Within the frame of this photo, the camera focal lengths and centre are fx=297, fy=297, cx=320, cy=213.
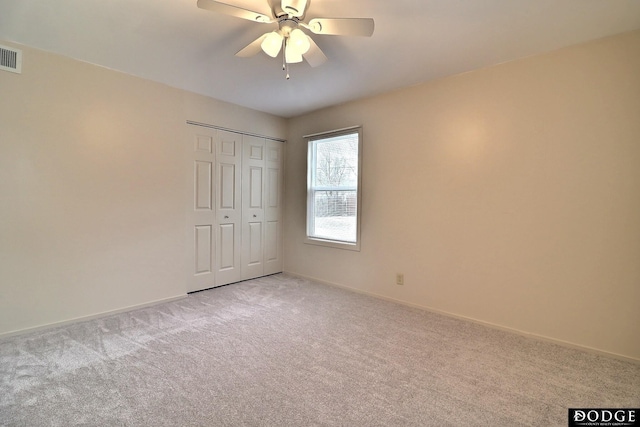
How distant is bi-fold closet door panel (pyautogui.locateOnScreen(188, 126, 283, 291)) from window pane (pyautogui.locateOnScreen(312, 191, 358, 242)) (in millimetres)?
719

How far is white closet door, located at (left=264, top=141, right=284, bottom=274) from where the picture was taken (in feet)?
14.5

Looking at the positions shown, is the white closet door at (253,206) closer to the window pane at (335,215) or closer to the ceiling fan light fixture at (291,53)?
the window pane at (335,215)

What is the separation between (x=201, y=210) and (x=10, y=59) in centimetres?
202

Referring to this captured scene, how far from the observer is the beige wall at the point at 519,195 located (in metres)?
2.18

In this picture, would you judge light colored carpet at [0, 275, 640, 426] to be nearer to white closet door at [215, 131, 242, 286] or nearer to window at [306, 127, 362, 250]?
white closet door at [215, 131, 242, 286]

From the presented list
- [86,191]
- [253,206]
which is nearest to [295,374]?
[86,191]

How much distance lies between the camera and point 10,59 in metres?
2.36

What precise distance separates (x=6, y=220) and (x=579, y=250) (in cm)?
454

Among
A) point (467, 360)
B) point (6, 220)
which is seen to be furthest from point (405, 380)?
point (6, 220)

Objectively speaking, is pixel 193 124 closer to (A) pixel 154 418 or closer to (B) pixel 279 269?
(B) pixel 279 269

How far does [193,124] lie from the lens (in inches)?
139

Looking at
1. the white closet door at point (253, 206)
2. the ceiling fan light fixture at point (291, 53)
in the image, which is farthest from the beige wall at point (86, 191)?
the ceiling fan light fixture at point (291, 53)

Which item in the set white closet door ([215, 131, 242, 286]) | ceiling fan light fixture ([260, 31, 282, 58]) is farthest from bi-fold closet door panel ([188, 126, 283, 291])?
ceiling fan light fixture ([260, 31, 282, 58])

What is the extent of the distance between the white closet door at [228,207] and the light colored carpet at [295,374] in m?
1.08
